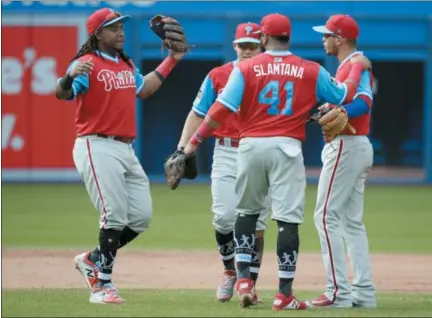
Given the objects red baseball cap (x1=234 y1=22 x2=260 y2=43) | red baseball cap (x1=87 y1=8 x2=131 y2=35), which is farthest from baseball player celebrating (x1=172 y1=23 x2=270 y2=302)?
red baseball cap (x1=87 y1=8 x2=131 y2=35)

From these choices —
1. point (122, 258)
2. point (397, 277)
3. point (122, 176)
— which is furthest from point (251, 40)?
point (122, 258)

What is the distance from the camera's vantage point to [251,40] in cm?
921

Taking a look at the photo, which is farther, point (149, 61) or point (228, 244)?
point (149, 61)

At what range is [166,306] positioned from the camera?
27.3ft

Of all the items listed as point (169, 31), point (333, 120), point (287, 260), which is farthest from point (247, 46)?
point (287, 260)

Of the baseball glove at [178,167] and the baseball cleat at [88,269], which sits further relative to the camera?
the baseball cleat at [88,269]

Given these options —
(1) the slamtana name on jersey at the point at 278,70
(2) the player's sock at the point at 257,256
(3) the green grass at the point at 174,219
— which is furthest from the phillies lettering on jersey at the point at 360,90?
(3) the green grass at the point at 174,219

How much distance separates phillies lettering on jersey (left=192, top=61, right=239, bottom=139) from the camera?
9133 mm

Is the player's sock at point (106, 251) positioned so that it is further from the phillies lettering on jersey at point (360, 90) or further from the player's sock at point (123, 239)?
the phillies lettering on jersey at point (360, 90)

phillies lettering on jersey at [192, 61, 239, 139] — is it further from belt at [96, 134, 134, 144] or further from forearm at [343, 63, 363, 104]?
forearm at [343, 63, 363, 104]

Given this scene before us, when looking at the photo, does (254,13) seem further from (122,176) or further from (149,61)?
(122,176)

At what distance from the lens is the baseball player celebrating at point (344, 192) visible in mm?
8531

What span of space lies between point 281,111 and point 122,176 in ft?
4.04

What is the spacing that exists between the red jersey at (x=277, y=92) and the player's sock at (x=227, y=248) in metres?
1.22
